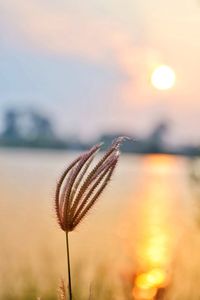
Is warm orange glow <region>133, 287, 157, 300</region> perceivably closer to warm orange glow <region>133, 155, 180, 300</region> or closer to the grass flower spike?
the grass flower spike

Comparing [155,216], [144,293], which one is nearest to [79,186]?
[144,293]

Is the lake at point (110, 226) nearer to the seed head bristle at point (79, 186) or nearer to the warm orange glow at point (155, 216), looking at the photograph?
the warm orange glow at point (155, 216)

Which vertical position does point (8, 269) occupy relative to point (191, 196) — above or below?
below

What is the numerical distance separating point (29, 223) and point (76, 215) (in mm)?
2275

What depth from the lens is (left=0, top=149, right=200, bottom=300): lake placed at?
7.73 ft

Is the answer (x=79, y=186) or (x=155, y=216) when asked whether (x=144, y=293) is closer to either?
(x=79, y=186)

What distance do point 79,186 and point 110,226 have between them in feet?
7.80

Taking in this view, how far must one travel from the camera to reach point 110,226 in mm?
2887

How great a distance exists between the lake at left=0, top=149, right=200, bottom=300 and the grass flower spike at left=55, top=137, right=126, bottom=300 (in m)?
1.53

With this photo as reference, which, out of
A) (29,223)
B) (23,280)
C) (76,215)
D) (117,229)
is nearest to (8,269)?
(23,280)

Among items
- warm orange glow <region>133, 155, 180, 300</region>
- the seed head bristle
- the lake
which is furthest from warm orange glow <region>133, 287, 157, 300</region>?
warm orange glow <region>133, 155, 180, 300</region>

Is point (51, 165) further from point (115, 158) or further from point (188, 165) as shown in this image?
point (115, 158)

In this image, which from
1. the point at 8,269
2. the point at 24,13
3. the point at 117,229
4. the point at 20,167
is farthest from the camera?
the point at 117,229

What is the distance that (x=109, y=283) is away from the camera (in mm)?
1958
